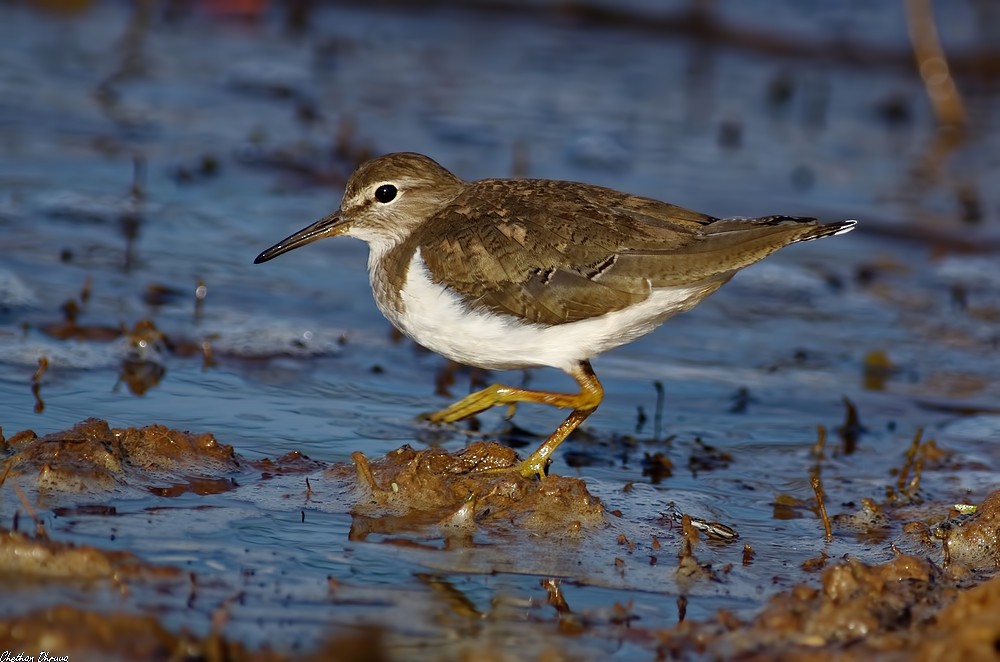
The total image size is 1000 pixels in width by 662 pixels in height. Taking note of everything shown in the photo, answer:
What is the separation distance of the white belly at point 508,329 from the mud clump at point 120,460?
1018 mm

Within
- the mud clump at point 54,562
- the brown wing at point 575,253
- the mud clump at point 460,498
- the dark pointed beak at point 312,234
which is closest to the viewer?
the mud clump at point 54,562

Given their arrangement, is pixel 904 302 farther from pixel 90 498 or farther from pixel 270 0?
pixel 270 0

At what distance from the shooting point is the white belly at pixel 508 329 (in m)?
5.86

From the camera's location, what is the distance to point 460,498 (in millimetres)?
5383

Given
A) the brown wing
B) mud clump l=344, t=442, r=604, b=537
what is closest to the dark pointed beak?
the brown wing

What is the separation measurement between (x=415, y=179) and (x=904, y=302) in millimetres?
3881

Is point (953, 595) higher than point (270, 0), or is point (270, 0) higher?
point (270, 0)

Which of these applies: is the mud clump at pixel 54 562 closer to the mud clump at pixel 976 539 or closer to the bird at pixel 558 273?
the bird at pixel 558 273

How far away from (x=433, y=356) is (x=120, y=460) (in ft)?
8.37

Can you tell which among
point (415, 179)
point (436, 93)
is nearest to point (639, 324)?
point (415, 179)

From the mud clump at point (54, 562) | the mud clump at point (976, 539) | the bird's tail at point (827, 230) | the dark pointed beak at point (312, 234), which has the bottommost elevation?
the mud clump at point (54, 562)

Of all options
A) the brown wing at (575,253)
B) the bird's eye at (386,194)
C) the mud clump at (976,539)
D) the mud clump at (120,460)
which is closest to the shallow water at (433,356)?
the mud clump at (120,460)

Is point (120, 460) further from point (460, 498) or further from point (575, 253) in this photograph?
point (575, 253)

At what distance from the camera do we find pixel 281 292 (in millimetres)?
8078
